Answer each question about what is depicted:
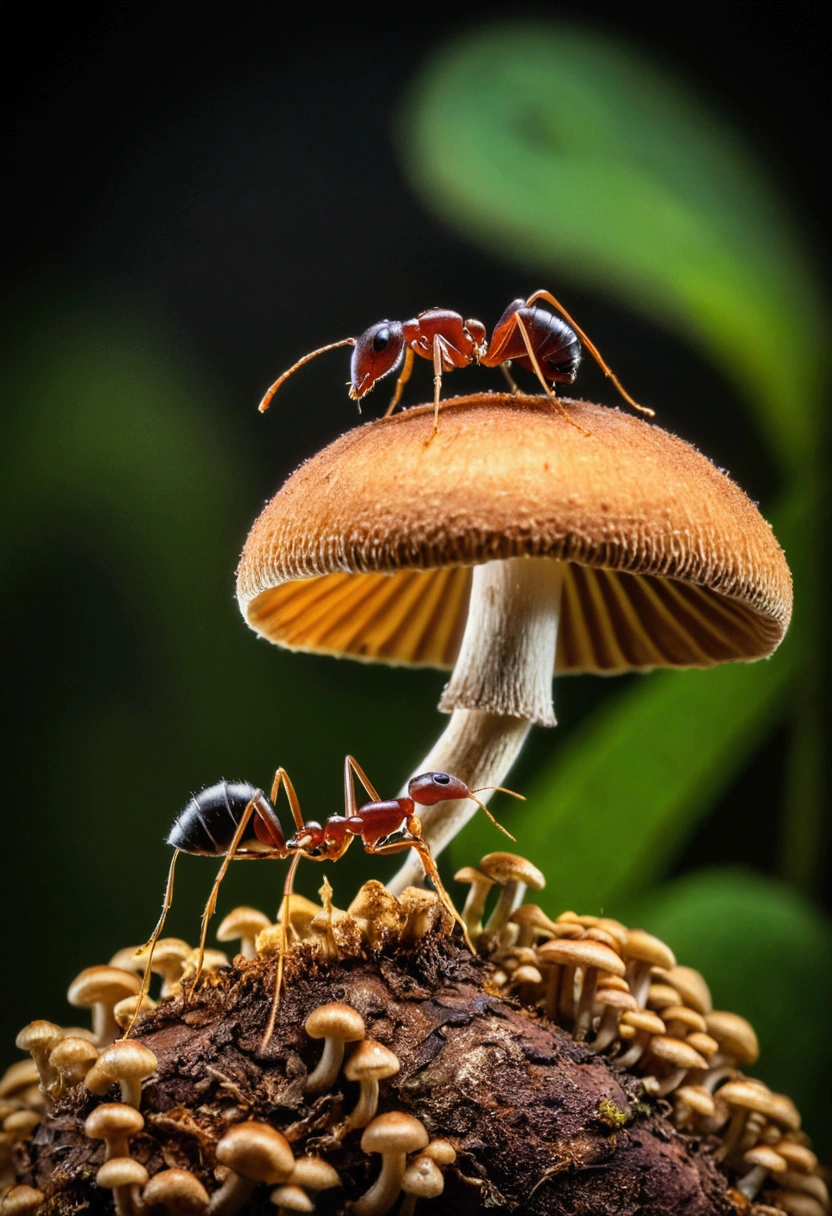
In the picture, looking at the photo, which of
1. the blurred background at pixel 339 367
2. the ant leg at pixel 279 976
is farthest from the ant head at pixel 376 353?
the ant leg at pixel 279 976

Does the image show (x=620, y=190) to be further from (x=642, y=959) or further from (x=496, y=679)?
(x=642, y=959)

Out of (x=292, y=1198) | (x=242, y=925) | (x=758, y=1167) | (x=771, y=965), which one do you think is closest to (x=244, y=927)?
(x=242, y=925)

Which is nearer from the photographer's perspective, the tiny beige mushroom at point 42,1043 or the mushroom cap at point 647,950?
the tiny beige mushroom at point 42,1043

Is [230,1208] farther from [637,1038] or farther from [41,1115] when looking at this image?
[637,1038]

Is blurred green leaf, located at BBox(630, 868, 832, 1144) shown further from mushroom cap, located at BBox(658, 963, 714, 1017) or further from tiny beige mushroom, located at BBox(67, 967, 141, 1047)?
tiny beige mushroom, located at BBox(67, 967, 141, 1047)

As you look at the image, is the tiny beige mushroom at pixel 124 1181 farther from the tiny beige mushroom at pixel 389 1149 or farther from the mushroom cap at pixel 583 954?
the mushroom cap at pixel 583 954

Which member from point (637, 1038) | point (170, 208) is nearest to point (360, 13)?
point (170, 208)
